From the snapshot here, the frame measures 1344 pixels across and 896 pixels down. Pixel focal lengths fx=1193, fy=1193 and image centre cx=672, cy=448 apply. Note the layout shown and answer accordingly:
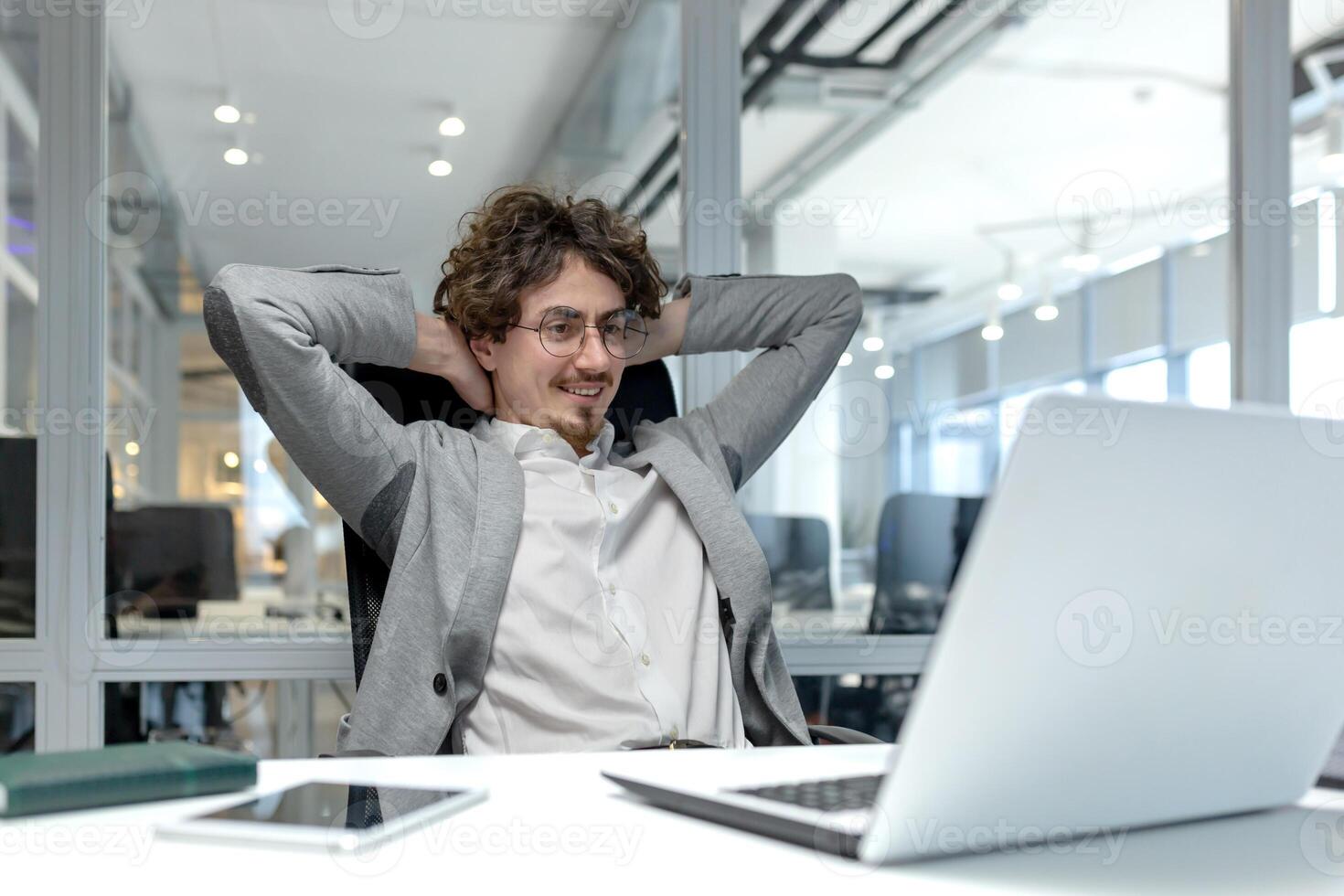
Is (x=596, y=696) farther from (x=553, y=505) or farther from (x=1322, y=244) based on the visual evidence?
(x=1322, y=244)

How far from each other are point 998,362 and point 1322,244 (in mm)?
861

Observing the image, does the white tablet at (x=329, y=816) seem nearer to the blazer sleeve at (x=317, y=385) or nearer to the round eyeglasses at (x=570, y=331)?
the blazer sleeve at (x=317, y=385)

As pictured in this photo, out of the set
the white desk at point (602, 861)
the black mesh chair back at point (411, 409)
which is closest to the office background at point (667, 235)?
the black mesh chair back at point (411, 409)

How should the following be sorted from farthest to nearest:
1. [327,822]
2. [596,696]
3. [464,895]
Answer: [596,696], [327,822], [464,895]

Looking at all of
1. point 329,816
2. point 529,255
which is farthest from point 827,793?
point 529,255

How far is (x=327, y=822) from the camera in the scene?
2.12 ft

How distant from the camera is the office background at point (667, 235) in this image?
7.64ft

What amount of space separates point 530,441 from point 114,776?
103 cm

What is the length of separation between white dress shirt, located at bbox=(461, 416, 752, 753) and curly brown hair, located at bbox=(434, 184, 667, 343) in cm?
20

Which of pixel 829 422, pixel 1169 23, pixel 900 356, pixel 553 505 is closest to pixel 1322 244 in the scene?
pixel 1169 23

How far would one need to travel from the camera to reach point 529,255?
1734 mm

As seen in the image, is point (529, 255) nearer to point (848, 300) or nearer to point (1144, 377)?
point (848, 300)

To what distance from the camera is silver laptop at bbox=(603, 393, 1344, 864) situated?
0.51m

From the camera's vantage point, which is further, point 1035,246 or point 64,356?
point 1035,246
